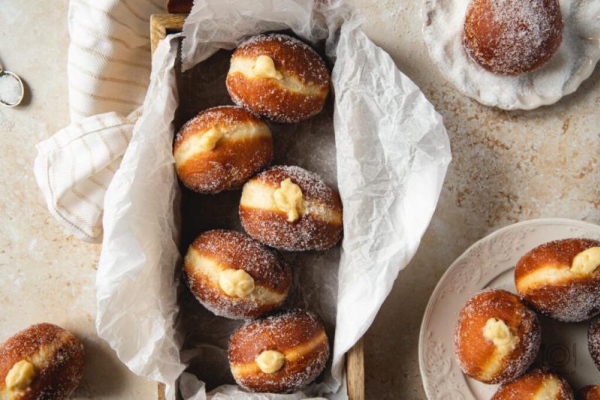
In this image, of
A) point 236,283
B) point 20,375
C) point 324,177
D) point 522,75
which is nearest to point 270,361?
point 236,283

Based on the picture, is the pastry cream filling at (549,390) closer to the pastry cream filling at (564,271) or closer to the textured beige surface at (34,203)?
the pastry cream filling at (564,271)

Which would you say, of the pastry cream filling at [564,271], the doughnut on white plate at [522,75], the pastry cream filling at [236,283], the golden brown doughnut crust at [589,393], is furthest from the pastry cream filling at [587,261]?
the pastry cream filling at [236,283]

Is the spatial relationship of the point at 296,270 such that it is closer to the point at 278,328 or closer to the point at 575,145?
the point at 278,328

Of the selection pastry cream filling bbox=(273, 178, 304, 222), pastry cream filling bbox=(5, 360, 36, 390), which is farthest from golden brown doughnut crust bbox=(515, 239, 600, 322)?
pastry cream filling bbox=(5, 360, 36, 390)

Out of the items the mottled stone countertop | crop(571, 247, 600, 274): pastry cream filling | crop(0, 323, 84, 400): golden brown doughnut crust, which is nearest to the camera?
crop(571, 247, 600, 274): pastry cream filling

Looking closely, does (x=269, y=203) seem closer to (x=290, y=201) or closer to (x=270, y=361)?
(x=290, y=201)

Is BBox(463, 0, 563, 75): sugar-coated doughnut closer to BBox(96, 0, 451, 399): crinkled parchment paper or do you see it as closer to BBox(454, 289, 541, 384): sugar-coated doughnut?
BBox(96, 0, 451, 399): crinkled parchment paper
